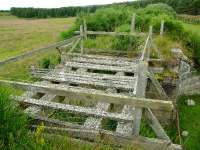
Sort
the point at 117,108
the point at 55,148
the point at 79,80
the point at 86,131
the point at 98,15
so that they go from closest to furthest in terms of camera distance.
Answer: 1. the point at 55,148
2. the point at 86,131
3. the point at 117,108
4. the point at 79,80
5. the point at 98,15

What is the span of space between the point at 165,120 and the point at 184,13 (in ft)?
94.6

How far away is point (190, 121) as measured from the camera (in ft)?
31.4

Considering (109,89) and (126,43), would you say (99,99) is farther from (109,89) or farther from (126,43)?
(126,43)

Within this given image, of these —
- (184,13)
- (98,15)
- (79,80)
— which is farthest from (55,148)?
(184,13)

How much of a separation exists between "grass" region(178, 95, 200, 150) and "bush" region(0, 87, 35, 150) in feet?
17.6

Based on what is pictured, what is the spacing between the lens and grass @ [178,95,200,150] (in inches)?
320

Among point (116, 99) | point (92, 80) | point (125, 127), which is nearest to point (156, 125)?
point (125, 127)

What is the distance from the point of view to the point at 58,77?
25.4 ft

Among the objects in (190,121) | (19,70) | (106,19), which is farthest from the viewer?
(19,70)

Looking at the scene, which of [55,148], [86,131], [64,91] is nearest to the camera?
[55,148]

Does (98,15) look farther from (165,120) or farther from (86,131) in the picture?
(86,131)

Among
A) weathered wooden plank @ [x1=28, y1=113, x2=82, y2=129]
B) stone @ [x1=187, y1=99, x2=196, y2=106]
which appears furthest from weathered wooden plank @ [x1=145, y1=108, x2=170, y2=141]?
stone @ [x1=187, y1=99, x2=196, y2=106]

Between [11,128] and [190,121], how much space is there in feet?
23.4

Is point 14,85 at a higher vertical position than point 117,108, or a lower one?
higher
